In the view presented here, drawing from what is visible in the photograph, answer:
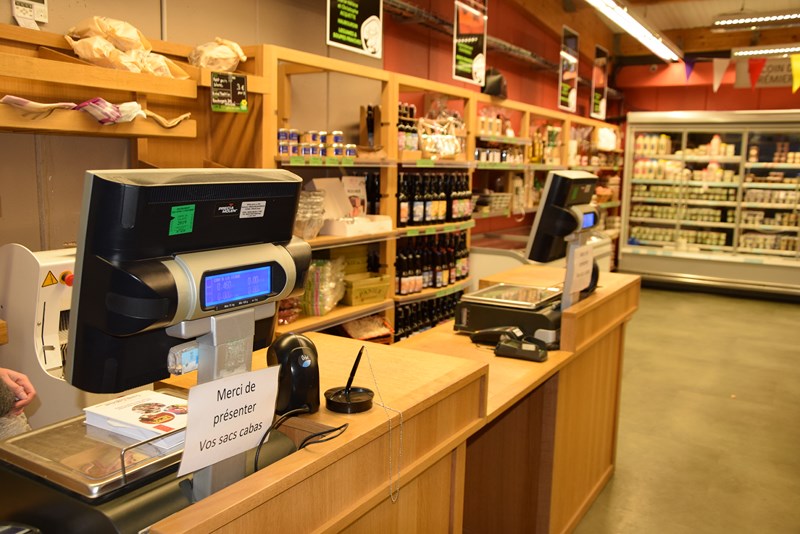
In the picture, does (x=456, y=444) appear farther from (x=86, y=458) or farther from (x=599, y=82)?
(x=599, y=82)

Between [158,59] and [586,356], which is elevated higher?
[158,59]

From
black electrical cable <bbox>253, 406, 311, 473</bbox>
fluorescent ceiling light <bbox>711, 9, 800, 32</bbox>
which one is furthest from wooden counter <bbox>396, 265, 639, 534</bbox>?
fluorescent ceiling light <bbox>711, 9, 800, 32</bbox>

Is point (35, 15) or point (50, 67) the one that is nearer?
point (50, 67)

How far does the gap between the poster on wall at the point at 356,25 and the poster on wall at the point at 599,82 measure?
6271 millimetres

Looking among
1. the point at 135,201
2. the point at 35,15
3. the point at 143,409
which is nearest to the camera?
the point at 135,201

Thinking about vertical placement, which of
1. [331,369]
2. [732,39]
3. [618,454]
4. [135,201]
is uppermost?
[732,39]

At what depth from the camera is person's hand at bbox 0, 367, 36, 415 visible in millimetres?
2040

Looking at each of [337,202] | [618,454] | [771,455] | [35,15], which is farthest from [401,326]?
[35,15]

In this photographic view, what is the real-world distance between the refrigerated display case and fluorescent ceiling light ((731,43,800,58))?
0.97 metres

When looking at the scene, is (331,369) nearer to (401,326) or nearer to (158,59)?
(158,59)

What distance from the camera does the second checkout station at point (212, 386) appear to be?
1125 millimetres

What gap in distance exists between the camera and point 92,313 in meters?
1.12

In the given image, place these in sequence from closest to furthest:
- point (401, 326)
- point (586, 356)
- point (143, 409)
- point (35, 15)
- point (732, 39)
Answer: point (143, 409) < point (35, 15) < point (586, 356) < point (401, 326) < point (732, 39)

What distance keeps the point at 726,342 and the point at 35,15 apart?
6.81 m
